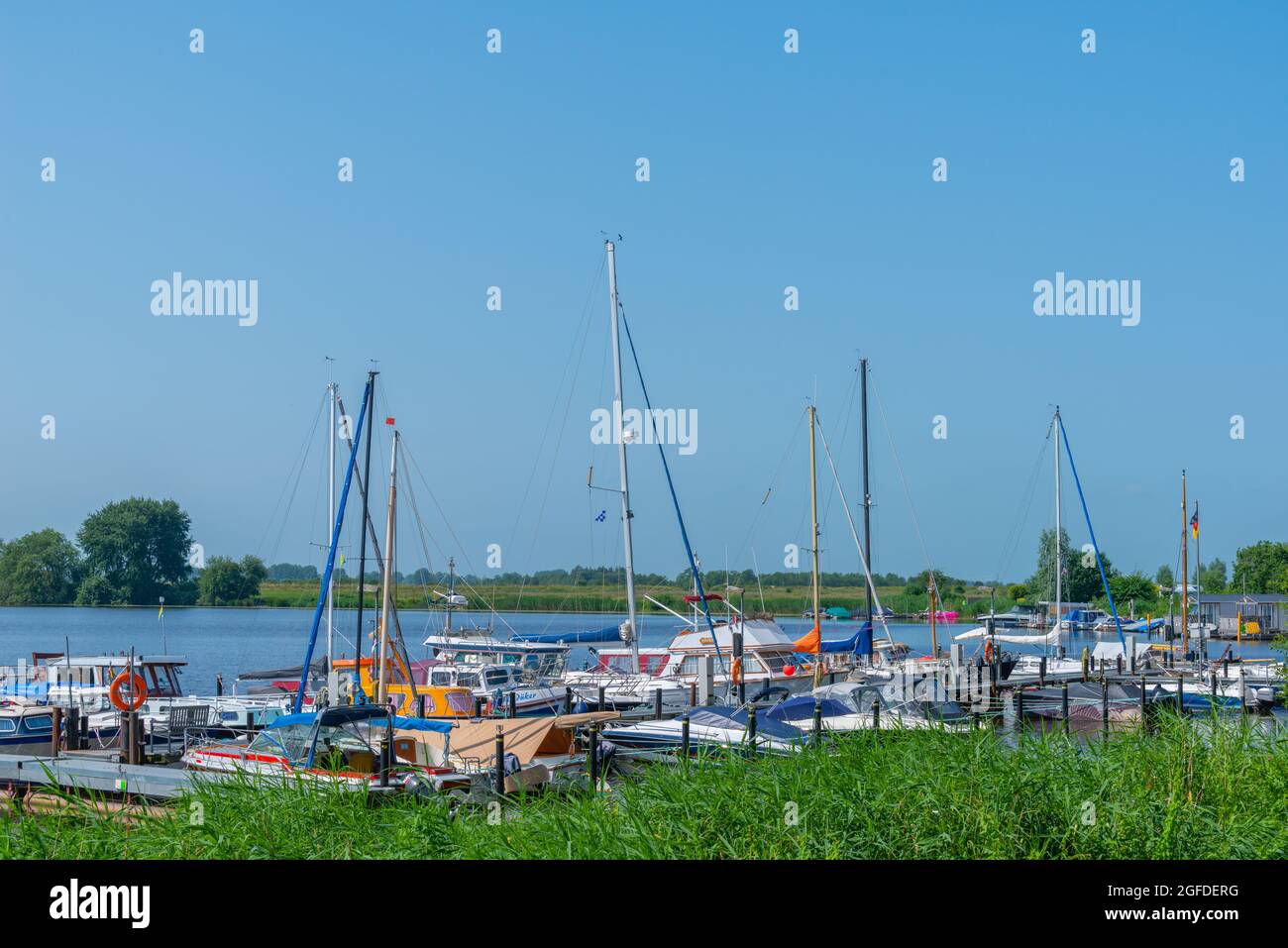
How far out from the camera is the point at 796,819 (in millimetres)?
11195

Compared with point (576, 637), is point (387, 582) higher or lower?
higher

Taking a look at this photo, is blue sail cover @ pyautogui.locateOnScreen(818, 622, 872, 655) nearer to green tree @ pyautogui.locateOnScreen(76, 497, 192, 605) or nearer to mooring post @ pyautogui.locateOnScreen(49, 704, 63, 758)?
mooring post @ pyautogui.locateOnScreen(49, 704, 63, 758)

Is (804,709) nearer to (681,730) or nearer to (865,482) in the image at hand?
(681,730)

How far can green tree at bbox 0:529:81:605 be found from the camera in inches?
4801

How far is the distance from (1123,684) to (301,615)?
122 m

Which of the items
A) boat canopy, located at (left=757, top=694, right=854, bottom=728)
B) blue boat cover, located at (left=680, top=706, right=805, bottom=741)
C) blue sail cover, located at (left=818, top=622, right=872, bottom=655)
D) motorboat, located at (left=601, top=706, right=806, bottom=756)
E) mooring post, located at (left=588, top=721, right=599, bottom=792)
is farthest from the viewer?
blue sail cover, located at (left=818, top=622, right=872, bottom=655)

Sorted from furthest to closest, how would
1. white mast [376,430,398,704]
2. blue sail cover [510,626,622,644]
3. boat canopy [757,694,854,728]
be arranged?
1. blue sail cover [510,626,622,644]
2. white mast [376,430,398,704]
3. boat canopy [757,694,854,728]

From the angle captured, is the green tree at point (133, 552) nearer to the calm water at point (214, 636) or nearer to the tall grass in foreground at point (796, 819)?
the calm water at point (214, 636)

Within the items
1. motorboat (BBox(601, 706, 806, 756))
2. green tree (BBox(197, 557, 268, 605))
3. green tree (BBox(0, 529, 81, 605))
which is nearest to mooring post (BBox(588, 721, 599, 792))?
motorboat (BBox(601, 706, 806, 756))

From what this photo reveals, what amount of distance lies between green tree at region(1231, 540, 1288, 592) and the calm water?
75.1ft

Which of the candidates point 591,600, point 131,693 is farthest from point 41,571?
point 131,693

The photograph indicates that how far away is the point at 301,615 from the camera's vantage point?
14588 cm
